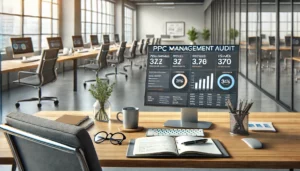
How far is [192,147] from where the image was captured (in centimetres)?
159

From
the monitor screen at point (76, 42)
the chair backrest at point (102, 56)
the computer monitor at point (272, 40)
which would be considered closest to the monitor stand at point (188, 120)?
the computer monitor at point (272, 40)

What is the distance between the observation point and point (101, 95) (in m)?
2.12

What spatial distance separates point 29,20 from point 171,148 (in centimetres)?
959

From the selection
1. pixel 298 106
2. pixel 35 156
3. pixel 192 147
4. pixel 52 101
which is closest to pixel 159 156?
pixel 192 147

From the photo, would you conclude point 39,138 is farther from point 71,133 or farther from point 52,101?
point 52,101

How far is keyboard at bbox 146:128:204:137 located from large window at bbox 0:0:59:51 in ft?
23.1

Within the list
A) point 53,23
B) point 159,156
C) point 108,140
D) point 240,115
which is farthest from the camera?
point 53,23

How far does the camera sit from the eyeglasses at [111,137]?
5.66ft

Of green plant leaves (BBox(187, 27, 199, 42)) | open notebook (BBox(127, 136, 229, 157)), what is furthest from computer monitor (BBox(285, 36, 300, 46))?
green plant leaves (BBox(187, 27, 199, 42))

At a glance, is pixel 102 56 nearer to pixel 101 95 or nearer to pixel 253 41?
pixel 253 41

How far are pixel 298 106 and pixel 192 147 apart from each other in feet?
14.9

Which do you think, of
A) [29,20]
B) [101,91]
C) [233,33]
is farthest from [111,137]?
[233,33]

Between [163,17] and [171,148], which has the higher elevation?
[163,17]

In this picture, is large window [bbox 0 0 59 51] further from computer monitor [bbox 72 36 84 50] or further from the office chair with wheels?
the office chair with wheels
